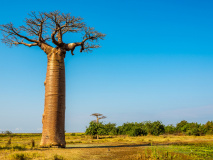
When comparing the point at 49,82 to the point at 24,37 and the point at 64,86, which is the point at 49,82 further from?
the point at 24,37

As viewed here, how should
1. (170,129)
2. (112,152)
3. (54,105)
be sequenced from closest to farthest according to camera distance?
(112,152) → (54,105) → (170,129)

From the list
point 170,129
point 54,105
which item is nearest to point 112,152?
point 54,105

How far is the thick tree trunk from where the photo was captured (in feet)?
34.1

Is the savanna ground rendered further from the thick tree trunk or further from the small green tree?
the small green tree

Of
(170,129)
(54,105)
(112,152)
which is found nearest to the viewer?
(112,152)

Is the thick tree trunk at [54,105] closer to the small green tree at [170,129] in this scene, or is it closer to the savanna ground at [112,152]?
the savanna ground at [112,152]

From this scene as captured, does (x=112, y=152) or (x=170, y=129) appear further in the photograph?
(x=170, y=129)

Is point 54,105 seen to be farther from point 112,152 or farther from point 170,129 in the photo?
point 170,129

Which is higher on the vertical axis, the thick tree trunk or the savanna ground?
the thick tree trunk

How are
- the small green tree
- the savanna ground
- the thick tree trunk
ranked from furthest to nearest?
the small green tree < the thick tree trunk < the savanna ground

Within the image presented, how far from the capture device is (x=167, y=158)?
265 inches

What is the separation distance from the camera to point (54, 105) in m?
10.6

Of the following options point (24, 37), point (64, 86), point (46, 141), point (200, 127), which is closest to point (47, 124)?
point (46, 141)

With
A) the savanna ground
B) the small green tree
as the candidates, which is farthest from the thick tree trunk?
the small green tree
